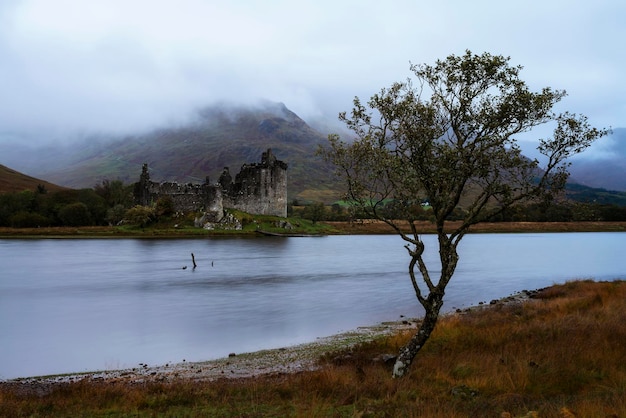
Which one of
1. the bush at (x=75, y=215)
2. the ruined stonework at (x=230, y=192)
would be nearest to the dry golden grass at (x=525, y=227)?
the ruined stonework at (x=230, y=192)

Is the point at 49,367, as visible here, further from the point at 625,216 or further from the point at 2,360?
the point at 625,216

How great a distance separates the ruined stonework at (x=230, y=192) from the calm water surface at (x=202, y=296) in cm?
2032

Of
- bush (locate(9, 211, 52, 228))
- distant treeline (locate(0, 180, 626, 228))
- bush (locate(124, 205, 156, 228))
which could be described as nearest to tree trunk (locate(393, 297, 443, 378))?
distant treeline (locate(0, 180, 626, 228))

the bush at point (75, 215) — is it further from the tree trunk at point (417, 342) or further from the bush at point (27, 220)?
the tree trunk at point (417, 342)

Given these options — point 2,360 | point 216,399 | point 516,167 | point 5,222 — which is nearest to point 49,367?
point 2,360

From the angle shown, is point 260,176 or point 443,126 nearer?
point 443,126

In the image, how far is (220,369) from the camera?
→ 676 inches

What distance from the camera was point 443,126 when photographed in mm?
13711

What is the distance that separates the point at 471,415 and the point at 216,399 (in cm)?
541

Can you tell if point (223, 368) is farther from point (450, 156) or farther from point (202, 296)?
point (202, 296)

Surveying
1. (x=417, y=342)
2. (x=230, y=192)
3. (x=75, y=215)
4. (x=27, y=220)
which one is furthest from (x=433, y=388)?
(x=27, y=220)

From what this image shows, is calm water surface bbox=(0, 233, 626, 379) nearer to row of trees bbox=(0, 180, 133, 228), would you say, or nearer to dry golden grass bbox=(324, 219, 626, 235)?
row of trees bbox=(0, 180, 133, 228)

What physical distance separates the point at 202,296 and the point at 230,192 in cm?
5825

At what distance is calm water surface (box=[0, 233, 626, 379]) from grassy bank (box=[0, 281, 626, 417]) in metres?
6.49
